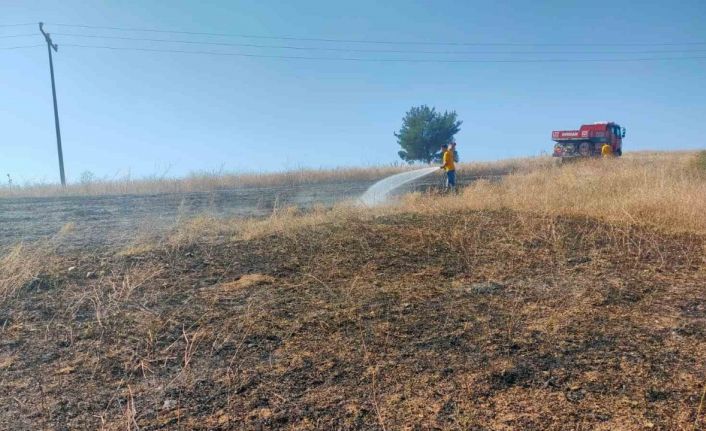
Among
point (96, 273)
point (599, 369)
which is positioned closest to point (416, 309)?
point (599, 369)

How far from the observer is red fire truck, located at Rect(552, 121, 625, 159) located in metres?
29.3

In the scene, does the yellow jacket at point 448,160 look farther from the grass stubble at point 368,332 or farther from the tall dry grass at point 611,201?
the grass stubble at point 368,332

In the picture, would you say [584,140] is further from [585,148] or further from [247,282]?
[247,282]

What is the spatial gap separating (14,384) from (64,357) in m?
0.37

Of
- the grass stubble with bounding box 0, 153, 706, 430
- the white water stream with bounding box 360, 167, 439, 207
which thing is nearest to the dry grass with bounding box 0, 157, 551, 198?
the white water stream with bounding box 360, 167, 439, 207

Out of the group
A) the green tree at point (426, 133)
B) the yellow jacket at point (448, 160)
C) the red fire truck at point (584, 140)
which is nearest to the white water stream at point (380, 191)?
the yellow jacket at point (448, 160)

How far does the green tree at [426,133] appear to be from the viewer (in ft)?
165

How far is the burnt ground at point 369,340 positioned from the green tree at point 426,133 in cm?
4560

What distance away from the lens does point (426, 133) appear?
50469 mm

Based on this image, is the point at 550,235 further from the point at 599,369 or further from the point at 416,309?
the point at 599,369

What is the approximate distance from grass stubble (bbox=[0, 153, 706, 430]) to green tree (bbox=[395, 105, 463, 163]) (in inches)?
1759

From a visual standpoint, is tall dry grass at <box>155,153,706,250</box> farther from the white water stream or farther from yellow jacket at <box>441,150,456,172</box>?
yellow jacket at <box>441,150,456,172</box>

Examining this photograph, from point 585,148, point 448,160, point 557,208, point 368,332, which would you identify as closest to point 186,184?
point 448,160

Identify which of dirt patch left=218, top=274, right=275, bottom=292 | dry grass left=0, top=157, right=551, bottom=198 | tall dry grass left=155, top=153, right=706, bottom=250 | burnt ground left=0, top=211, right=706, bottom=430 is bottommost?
burnt ground left=0, top=211, right=706, bottom=430
